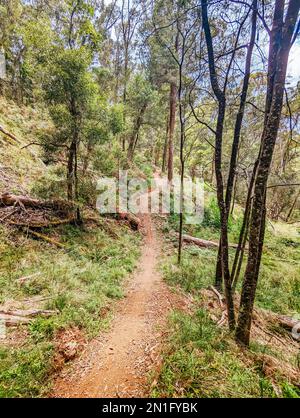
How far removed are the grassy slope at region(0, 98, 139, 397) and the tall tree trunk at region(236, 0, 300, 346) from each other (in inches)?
112

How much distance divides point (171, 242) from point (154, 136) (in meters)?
18.5

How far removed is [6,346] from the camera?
3.45m

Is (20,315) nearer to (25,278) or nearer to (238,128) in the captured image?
(25,278)

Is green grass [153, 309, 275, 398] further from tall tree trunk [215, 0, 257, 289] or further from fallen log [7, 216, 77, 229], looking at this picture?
fallen log [7, 216, 77, 229]

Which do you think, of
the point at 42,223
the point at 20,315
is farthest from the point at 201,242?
the point at 20,315

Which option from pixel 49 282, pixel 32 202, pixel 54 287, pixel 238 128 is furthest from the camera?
pixel 32 202

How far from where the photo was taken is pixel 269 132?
10.8 feet

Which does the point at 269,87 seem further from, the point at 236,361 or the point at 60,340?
the point at 60,340

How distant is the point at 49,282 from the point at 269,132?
5388 mm

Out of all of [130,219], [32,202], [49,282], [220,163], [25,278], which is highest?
[220,163]

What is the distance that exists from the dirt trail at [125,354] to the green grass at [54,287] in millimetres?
311

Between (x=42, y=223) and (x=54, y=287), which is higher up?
(x=42, y=223)

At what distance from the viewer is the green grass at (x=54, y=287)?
123 inches

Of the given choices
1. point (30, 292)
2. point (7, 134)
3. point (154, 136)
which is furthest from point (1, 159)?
point (154, 136)
